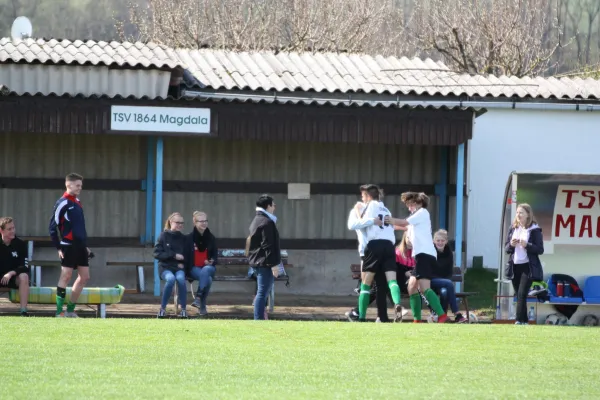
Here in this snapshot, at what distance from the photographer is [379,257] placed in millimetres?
15156

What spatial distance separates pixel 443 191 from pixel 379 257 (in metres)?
6.03

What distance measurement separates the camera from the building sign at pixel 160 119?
18.4 metres

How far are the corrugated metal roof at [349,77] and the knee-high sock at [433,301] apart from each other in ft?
19.4

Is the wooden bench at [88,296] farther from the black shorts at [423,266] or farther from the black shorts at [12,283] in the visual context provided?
the black shorts at [423,266]

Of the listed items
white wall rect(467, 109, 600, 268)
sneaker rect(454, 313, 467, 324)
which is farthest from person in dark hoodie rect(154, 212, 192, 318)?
white wall rect(467, 109, 600, 268)

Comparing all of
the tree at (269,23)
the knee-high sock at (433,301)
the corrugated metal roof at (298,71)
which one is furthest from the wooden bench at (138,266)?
the tree at (269,23)

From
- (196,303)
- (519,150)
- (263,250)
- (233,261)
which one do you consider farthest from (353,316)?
(519,150)

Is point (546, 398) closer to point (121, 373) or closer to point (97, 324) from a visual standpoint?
point (121, 373)

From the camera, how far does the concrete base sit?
20.1m

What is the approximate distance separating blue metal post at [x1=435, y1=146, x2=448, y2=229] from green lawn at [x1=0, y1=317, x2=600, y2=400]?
22.1 feet

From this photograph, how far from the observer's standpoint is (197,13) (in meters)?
42.6

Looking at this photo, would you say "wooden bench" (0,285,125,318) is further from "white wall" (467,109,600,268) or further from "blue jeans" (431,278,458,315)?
"white wall" (467,109,600,268)

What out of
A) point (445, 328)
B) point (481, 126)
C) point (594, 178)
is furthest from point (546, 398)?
point (481, 126)

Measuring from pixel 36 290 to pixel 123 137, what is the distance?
4.92m
